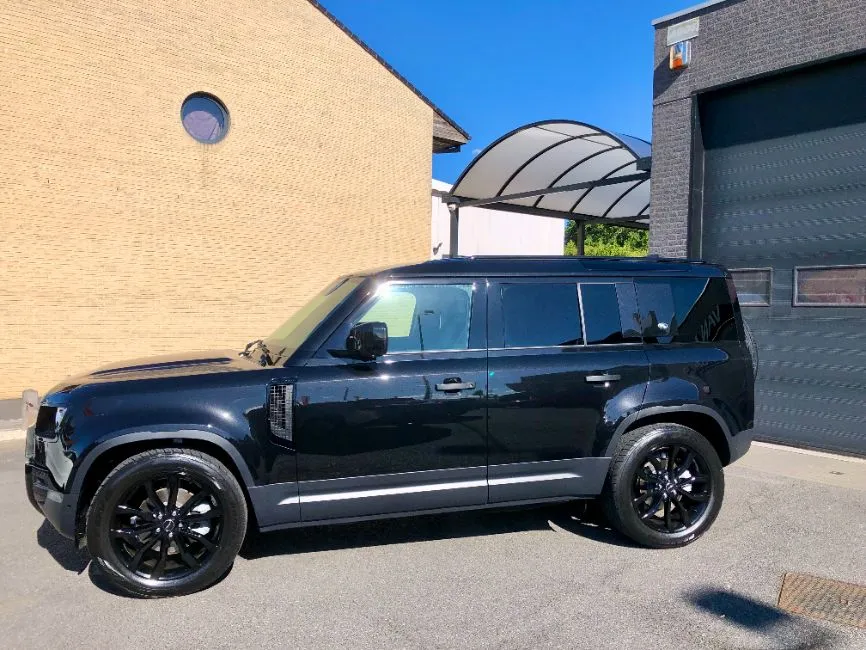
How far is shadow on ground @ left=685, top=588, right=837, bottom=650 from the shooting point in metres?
3.10

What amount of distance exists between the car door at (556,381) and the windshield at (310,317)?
95 cm

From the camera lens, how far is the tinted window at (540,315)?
4.17 metres

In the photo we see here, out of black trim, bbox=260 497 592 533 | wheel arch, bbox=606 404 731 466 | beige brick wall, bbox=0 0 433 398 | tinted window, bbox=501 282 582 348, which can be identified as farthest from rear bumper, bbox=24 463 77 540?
beige brick wall, bbox=0 0 433 398

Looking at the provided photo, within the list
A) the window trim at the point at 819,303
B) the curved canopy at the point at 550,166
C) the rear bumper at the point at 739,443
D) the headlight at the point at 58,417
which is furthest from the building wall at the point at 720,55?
the headlight at the point at 58,417

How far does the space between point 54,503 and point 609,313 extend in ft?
11.4

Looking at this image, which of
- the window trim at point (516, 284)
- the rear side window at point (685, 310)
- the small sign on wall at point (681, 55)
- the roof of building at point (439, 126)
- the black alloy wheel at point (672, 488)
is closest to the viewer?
the window trim at point (516, 284)

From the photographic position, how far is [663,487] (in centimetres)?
431

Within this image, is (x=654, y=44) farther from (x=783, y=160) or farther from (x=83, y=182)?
(x=83, y=182)

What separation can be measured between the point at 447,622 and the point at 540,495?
111 cm

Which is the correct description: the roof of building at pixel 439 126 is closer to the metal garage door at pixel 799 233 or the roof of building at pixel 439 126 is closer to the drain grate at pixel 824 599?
the metal garage door at pixel 799 233

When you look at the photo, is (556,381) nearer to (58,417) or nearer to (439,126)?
(58,417)

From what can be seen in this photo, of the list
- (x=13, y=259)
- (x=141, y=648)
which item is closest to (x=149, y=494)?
(x=141, y=648)

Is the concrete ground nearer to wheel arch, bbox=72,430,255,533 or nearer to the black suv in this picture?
the black suv

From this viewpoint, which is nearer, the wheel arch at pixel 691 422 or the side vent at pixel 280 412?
the side vent at pixel 280 412
